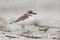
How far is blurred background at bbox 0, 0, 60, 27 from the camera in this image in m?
1.33

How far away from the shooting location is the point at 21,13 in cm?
138

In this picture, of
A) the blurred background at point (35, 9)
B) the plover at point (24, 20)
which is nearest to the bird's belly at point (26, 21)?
the plover at point (24, 20)

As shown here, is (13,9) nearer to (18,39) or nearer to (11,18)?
(11,18)

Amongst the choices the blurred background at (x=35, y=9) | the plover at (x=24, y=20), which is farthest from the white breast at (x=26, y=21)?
the blurred background at (x=35, y=9)

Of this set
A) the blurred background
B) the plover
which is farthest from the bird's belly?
the blurred background

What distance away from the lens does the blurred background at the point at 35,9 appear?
1.33 meters

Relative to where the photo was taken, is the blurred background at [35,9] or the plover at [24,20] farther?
the blurred background at [35,9]

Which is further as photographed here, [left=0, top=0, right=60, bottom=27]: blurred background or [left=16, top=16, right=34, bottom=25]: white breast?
[left=0, top=0, right=60, bottom=27]: blurred background

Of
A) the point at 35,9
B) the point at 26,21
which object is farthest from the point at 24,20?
the point at 35,9

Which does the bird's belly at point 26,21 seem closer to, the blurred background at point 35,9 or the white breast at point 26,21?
the white breast at point 26,21

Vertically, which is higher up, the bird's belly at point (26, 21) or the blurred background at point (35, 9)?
the blurred background at point (35, 9)

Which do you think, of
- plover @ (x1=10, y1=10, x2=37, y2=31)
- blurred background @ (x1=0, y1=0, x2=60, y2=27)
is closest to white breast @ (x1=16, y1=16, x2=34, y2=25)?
plover @ (x1=10, y1=10, x2=37, y2=31)

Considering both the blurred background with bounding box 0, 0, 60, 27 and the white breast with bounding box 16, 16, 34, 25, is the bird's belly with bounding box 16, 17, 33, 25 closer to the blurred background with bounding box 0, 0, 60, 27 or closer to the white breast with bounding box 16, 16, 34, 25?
the white breast with bounding box 16, 16, 34, 25

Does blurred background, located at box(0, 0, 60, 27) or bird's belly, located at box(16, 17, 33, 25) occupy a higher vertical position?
blurred background, located at box(0, 0, 60, 27)
